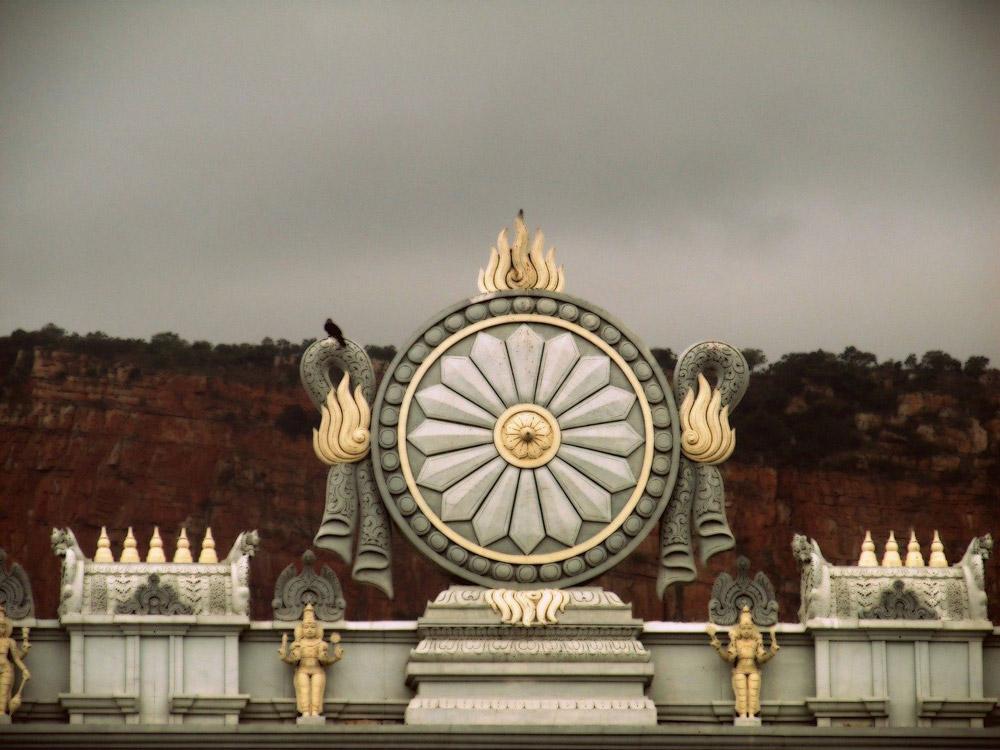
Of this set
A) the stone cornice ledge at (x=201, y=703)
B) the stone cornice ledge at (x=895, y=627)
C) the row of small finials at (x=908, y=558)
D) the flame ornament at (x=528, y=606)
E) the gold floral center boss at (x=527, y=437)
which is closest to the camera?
the stone cornice ledge at (x=201, y=703)

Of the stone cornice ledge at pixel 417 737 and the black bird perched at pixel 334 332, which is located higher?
the black bird perched at pixel 334 332

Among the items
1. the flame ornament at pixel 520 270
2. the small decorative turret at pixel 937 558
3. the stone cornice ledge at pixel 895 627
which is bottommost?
the stone cornice ledge at pixel 895 627

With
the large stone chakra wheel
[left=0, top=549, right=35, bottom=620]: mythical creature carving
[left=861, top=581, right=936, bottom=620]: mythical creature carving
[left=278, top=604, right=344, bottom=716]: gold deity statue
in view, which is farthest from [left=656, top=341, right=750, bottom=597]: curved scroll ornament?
[left=0, top=549, right=35, bottom=620]: mythical creature carving

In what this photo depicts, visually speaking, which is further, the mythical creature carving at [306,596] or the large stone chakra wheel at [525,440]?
the large stone chakra wheel at [525,440]

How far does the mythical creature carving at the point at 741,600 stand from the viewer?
2722 centimetres

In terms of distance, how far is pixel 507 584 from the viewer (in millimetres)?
27203

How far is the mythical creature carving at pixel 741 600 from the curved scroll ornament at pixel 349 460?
134 inches

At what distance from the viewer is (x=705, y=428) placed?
2772cm

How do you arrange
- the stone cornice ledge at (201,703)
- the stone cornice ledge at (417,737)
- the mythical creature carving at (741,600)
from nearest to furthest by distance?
the stone cornice ledge at (417,737) < the stone cornice ledge at (201,703) < the mythical creature carving at (741,600)

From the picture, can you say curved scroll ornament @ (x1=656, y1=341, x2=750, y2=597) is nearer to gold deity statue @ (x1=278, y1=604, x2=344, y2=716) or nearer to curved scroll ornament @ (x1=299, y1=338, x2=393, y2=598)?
curved scroll ornament @ (x1=299, y1=338, x2=393, y2=598)

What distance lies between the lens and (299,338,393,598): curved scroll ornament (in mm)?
27297

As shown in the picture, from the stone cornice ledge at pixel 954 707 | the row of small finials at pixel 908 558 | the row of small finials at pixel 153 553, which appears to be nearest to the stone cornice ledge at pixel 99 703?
the row of small finials at pixel 153 553

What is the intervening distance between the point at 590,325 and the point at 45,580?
2055 centimetres

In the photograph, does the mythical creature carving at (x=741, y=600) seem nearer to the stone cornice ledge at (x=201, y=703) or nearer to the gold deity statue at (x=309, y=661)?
the gold deity statue at (x=309, y=661)
